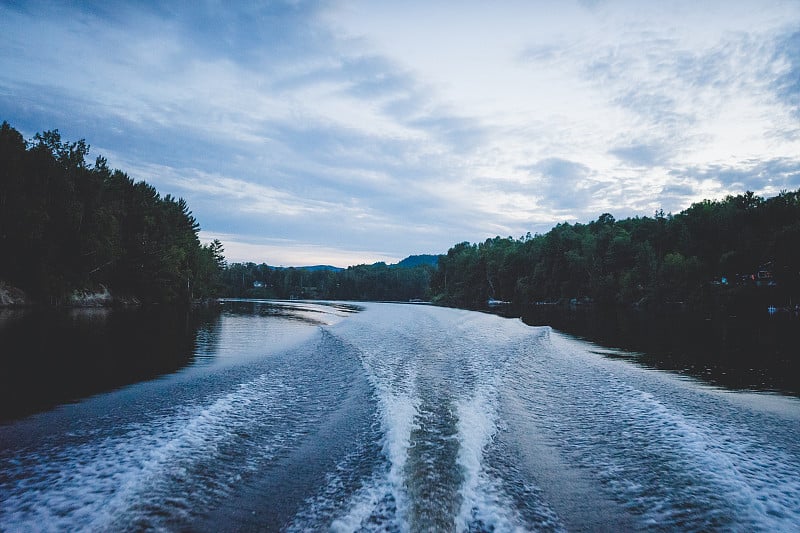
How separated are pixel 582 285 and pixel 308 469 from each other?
86.4m

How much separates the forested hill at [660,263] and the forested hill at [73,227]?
49.5 m

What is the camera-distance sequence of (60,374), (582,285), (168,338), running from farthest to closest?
(582,285)
(168,338)
(60,374)

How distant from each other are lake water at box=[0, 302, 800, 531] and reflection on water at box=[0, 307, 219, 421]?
0.46 feet

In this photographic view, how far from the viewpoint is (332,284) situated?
142m

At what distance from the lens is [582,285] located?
275ft

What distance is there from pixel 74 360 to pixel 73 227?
33.5 metres

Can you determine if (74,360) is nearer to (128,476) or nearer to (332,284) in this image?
(128,476)

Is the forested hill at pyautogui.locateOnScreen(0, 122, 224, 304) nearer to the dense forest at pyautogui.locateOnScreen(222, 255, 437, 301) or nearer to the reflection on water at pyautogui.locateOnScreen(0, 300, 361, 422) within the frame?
the reflection on water at pyautogui.locateOnScreen(0, 300, 361, 422)

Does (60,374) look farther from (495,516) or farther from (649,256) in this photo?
(649,256)

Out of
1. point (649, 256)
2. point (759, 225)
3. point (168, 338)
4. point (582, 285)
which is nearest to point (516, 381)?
point (168, 338)

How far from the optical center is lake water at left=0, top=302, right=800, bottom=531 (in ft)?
13.4

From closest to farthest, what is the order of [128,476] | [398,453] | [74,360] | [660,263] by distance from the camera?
[128,476], [398,453], [74,360], [660,263]

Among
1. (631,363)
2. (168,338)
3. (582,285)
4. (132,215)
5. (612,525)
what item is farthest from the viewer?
(582,285)

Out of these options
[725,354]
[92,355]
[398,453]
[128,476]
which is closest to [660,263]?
[725,354]
